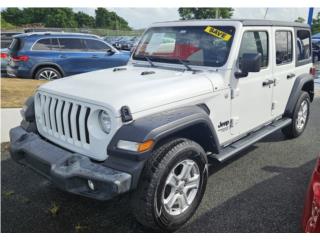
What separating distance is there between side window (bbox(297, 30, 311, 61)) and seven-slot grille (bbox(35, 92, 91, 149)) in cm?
A: 389

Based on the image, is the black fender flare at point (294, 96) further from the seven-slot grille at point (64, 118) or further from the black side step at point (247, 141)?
the seven-slot grille at point (64, 118)

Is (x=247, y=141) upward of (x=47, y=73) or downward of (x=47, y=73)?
downward

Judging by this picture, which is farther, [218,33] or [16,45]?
[16,45]

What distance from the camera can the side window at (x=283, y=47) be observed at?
455 cm

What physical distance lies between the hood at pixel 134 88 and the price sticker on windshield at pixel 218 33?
58 cm

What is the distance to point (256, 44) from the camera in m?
4.11

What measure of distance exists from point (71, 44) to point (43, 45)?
86 cm

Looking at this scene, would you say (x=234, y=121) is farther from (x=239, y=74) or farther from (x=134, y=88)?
(x=134, y=88)

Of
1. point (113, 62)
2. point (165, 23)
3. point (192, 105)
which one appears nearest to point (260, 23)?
point (165, 23)

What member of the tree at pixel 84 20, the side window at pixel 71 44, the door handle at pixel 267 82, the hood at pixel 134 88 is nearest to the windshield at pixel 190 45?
the hood at pixel 134 88

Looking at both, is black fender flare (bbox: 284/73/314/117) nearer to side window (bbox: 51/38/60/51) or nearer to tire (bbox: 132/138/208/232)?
tire (bbox: 132/138/208/232)

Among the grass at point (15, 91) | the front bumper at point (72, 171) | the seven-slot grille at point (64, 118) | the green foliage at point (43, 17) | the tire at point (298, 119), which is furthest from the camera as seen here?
the green foliage at point (43, 17)

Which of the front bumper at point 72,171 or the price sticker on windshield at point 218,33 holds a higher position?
the price sticker on windshield at point 218,33

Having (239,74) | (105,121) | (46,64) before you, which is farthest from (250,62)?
(46,64)
